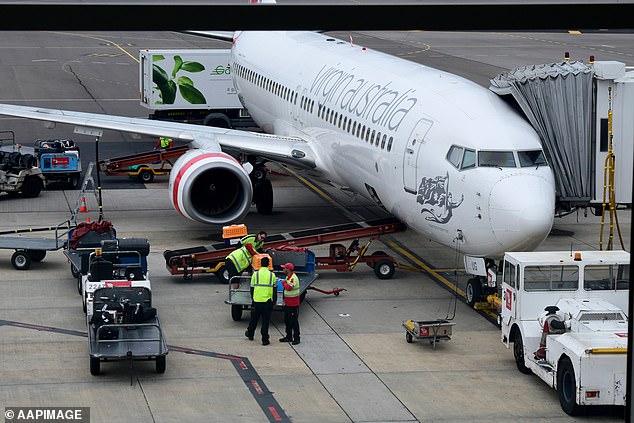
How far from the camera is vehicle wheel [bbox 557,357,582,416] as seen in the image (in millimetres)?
16625

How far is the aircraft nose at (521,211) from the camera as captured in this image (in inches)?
802

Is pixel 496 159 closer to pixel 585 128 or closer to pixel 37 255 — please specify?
pixel 585 128

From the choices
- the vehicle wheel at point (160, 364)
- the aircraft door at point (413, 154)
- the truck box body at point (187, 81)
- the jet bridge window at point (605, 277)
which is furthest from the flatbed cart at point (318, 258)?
the truck box body at point (187, 81)

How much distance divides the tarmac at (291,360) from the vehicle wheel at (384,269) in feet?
0.61

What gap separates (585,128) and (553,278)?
13.5ft

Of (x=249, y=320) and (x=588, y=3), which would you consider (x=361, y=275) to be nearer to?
(x=249, y=320)

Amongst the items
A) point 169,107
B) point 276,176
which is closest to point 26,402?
point 276,176

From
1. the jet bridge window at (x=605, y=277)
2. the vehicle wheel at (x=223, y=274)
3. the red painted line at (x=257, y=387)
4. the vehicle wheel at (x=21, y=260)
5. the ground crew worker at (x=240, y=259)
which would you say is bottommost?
the red painted line at (x=257, y=387)

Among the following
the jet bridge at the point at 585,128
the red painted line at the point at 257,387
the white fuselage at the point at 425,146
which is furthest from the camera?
the jet bridge at the point at 585,128

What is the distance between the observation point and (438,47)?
81.4 metres

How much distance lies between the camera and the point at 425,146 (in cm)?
2272

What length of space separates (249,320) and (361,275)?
4.32 metres

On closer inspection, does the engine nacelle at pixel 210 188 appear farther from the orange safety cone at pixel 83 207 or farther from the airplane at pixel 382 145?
the orange safety cone at pixel 83 207

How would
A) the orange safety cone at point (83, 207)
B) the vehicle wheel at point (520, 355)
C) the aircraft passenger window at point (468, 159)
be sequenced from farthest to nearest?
the orange safety cone at point (83, 207), the aircraft passenger window at point (468, 159), the vehicle wheel at point (520, 355)
